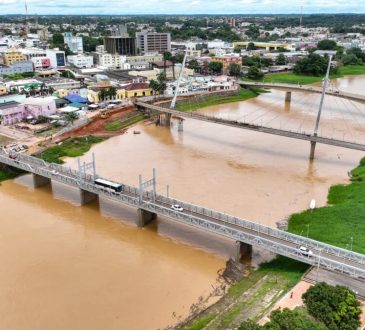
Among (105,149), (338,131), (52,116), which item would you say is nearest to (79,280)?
(105,149)

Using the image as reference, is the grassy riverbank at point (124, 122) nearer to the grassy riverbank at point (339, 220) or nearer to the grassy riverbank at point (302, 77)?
the grassy riverbank at point (339, 220)

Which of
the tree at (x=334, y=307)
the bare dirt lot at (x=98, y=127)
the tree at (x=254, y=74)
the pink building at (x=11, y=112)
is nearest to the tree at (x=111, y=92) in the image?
the bare dirt lot at (x=98, y=127)

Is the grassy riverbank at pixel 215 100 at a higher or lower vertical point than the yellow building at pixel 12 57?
lower

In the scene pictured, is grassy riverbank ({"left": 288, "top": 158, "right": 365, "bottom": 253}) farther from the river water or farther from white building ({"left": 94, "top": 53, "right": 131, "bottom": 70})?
white building ({"left": 94, "top": 53, "right": 131, "bottom": 70})

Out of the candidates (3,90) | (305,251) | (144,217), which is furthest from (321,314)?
(3,90)

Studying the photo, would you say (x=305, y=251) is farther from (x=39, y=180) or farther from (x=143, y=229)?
(x=39, y=180)

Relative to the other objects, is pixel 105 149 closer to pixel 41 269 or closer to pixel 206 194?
pixel 206 194
